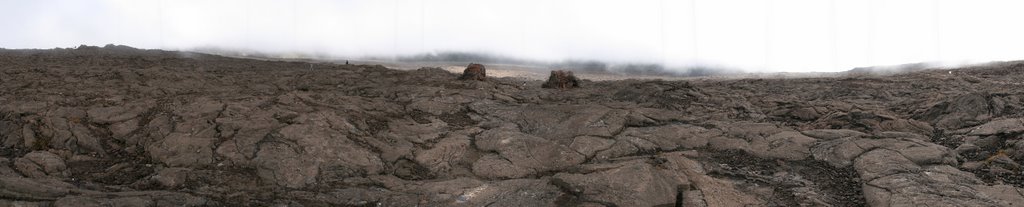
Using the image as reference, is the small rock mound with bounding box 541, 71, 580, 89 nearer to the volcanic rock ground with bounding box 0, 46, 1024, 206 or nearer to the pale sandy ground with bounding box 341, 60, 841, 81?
the volcanic rock ground with bounding box 0, 46, 1024, 206

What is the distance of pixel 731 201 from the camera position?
8.70 metres

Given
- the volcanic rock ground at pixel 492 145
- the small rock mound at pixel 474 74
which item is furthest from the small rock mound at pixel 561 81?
the small rock mound at pixel 474 74

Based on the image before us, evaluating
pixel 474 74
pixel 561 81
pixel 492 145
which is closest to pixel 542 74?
pixel 474 74

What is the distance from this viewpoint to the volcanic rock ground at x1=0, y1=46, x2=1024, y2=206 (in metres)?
8.77

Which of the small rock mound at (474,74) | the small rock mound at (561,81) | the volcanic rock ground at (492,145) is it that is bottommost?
the volcanic rock ground at (492,145)

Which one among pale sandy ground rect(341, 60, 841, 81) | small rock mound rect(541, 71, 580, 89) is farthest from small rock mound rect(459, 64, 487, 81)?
pale sandy ground rect(341, 60, 841, 81)

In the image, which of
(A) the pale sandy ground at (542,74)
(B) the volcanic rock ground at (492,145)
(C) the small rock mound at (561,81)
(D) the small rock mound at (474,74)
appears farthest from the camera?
(A) the pale sandy ground at (542,74)

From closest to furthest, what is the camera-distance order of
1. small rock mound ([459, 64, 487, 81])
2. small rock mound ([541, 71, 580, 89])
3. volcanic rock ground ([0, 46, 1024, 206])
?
volcanic rock ground ([0, 46, 1024, 206]) < small rock mound ([541, 71, 580, 89]) < small rock mound ([459, 64, 487, 81])

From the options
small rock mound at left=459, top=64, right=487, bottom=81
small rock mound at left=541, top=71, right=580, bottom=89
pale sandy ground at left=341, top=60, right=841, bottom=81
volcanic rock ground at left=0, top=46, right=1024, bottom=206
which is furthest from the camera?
pale sandy ground at left=341, top=60, right=841, bottom=81

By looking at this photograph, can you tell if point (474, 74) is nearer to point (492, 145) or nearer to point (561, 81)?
point (561, 81)

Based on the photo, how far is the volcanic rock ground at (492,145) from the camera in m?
8.77

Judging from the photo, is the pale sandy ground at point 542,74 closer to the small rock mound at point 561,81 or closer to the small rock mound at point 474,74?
the small rock mound at point 474,74

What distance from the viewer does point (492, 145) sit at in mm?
10953

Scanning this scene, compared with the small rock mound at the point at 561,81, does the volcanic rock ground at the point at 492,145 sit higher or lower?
lower
